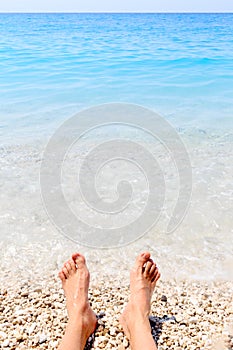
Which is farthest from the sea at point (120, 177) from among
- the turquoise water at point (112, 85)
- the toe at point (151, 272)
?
the toe at point (151, 272)

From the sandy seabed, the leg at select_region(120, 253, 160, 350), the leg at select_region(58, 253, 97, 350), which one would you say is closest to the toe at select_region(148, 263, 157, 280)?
the leg at select_region(120, 253, 160, 350)

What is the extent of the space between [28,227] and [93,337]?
1.80 metres

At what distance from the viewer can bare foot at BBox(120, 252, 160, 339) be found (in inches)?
95.6

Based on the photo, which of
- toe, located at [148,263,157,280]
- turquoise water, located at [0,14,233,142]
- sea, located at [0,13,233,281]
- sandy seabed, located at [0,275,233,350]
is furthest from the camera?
turquoise water, located at [0,14,233,142]

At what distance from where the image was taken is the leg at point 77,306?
7.34 feet

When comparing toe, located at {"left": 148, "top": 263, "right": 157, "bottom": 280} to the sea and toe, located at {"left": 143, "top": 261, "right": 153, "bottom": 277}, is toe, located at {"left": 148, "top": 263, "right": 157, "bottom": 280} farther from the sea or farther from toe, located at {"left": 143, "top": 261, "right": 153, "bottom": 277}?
the sea

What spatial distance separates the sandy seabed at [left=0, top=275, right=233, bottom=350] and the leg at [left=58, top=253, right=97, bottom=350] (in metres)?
0.10

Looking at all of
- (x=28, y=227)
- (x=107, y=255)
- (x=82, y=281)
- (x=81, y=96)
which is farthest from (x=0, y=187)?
(x=81, y=96)

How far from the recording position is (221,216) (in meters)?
4.12

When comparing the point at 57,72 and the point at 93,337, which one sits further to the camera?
the point at 57,72

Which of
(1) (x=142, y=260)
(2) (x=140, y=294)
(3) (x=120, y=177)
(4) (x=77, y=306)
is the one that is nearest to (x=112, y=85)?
(3) (x=120, y=177)

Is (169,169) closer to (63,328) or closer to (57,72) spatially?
(63,328)

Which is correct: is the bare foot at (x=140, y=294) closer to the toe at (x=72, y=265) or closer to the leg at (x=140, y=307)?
the leg at (x=140, y=307)

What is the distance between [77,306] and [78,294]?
12 cm
